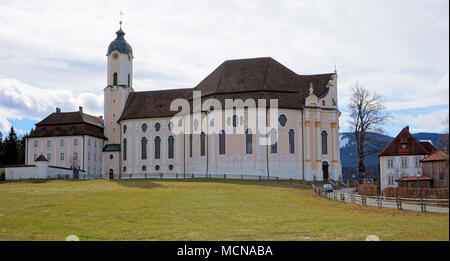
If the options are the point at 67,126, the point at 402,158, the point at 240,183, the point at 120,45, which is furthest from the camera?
the point at 120,45

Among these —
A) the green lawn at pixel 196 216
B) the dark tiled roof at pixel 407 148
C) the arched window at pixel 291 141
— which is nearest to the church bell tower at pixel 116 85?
the arched window at pixel 291 141

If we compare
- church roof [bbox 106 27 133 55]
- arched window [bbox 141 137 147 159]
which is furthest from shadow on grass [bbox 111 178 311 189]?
church roof [bbox 106 27 133 55]

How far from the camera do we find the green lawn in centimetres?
2691

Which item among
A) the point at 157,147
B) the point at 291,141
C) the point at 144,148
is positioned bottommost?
the point at 144,148

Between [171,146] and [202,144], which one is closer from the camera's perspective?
[202,144]

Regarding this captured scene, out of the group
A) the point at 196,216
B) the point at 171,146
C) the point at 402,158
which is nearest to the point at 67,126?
the point at 171,146

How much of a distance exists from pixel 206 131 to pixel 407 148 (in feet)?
79.9

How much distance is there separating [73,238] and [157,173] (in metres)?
48.9

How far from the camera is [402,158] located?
185 feet

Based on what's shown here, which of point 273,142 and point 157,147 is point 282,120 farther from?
point 157,147

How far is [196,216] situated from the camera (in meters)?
34.2

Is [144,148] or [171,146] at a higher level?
[171,146]

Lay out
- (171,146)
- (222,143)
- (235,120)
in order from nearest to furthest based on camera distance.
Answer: (235,120), (222,143), (171,146)

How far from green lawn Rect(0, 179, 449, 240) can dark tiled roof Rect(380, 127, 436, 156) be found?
10924 millimetres
